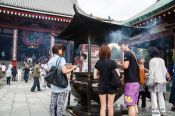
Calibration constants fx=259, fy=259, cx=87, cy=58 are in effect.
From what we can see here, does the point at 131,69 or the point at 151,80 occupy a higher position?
the point at 131,69

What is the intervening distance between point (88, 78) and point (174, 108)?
3.01 meters

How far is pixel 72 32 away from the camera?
7.56 metres

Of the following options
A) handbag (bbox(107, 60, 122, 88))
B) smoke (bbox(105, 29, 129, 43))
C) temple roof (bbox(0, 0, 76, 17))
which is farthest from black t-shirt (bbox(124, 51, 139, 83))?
temple roof (bbox(0, 0, 76, 17))

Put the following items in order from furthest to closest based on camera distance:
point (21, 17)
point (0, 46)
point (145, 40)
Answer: point (0, 46)
point (21, 17)
point (145, 40)

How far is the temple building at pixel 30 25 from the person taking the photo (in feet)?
65.4

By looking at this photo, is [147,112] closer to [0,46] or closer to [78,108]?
[78,108]

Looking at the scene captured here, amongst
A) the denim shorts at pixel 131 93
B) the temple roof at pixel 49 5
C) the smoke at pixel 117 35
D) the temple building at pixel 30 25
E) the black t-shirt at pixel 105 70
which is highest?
the temple roof at pixel 49 5

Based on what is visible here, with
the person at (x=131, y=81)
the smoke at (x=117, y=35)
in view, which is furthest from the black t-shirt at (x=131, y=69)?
the smoke at (x=117, y=35)

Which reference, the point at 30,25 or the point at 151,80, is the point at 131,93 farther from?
the point at 30,25

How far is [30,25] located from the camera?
21.8 metres

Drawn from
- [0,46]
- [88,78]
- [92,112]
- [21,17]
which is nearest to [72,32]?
[88,78]

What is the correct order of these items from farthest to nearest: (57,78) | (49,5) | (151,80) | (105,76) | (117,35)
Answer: (49,5) → (117,35) → (151,80) → (57,78) → (105,76)

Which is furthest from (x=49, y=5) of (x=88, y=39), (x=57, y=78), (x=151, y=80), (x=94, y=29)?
(x=57, y=78)

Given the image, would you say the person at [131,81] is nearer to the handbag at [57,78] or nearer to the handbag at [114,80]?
the handbag at [114,80]
